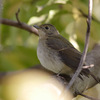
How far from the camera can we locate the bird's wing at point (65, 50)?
376cm

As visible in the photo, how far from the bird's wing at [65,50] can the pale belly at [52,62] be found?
0.05 meters

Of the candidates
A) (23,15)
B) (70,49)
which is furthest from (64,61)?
(23,15)

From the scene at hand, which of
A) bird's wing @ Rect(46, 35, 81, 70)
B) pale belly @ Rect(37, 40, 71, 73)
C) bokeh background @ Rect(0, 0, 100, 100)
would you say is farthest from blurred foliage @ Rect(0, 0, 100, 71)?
pale belly @ Rect(37, 40, 71, 73)

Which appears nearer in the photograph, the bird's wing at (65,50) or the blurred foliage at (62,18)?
the bird's wing at (65,50)

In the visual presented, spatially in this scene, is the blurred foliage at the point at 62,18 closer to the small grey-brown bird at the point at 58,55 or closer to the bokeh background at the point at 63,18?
the bokeh background at the point at 63,18

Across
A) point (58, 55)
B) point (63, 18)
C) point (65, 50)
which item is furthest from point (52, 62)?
point (63, 18)

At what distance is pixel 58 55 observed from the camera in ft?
13.0

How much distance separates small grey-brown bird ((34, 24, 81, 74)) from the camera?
3.80 metres

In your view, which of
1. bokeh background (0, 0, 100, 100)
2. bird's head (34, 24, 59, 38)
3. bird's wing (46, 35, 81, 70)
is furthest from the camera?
bird's head (34, 24, 59, 38)

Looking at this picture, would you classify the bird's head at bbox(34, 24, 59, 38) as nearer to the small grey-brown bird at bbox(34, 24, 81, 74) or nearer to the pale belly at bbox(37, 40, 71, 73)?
the small grey-brown bird at bbox(34, 24, 81, 74)

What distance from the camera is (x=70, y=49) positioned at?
3969 millimetres

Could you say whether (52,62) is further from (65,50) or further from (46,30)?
(46,30)

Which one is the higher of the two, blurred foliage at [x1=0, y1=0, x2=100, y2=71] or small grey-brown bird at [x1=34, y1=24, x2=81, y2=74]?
blurred foliage at [x1=0, y1=0, x2=100, y2=71]

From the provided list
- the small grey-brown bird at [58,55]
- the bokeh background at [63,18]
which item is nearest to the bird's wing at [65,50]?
the small grey-brown bird at [58,55]
